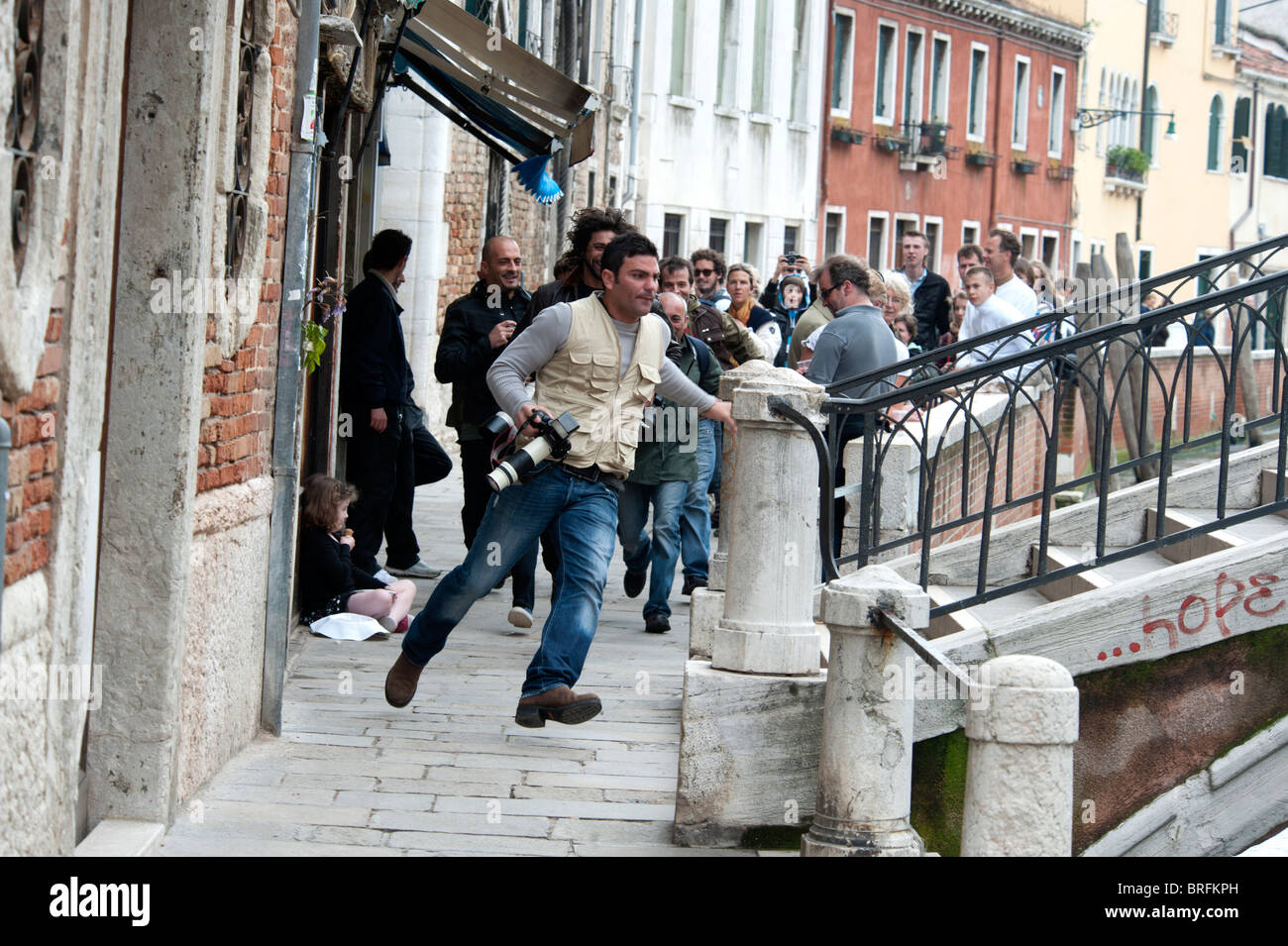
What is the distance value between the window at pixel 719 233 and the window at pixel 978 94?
10299 millimetres

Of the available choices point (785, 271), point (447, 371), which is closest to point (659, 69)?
point (785, 271)

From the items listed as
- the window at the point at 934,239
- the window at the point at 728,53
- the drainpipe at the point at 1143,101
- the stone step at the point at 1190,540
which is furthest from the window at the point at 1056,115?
the stone step at the point at 1190,540

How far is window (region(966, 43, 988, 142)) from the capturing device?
1715 inches

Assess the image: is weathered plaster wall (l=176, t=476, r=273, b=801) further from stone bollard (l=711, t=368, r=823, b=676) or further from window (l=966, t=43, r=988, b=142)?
window (l=966, t=43, r=988, b=142)

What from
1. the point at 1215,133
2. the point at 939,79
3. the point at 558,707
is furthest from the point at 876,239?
the point at 558,707

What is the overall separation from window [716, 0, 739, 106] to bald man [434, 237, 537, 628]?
25.4 meters

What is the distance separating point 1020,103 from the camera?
1791 inches

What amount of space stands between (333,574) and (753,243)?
1115 inches

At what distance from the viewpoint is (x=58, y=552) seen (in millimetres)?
4895

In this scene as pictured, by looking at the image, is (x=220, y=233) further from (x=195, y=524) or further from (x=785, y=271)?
(x=785, y=271)

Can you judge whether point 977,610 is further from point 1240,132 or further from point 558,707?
point 1240,132

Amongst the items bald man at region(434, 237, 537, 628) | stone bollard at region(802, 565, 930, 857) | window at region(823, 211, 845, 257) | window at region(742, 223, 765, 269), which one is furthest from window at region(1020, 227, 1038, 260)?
stone bollard at region(802, 565, 930, 857)

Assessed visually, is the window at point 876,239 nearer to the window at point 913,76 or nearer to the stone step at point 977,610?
the window at point 913,76
